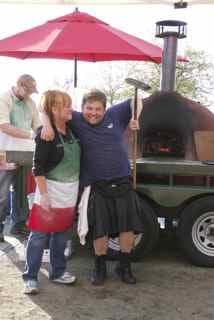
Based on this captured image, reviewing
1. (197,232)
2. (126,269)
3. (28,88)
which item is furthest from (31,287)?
(28,88)

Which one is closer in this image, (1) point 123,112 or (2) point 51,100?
(2) point 51,100

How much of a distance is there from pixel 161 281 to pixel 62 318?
1.26 metres

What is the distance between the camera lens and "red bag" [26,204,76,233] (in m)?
4.57

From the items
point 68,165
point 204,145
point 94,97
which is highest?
point 94,97

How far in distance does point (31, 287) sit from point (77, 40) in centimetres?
329

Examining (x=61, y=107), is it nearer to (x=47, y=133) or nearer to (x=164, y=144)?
(x=47, y=133)

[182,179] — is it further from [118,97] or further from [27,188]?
[118,97]

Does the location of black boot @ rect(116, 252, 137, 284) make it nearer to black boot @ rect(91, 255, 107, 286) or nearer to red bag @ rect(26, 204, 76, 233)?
black boot @ rect(91, 255, 107, 286)

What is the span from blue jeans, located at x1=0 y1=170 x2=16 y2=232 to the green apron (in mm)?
1811

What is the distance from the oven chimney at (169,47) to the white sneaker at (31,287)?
13.7 ft

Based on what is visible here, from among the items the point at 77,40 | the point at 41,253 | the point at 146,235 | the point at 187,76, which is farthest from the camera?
the point at 187,76

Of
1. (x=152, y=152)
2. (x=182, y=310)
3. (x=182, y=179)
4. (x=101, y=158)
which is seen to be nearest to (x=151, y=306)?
(x=182, y=310)

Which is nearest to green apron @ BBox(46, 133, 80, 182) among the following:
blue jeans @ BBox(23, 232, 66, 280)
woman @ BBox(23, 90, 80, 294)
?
woman @ BBox(23, 90, 80, 294)

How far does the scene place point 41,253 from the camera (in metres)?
4.71
